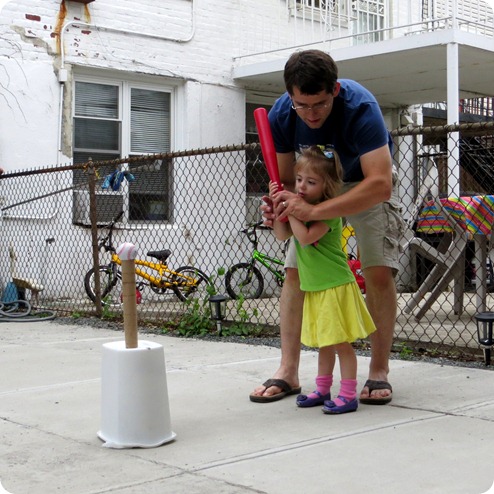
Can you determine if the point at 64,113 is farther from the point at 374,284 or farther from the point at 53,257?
the point at 374,284

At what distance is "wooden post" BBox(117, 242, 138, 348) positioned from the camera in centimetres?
351

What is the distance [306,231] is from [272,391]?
2.91 feet

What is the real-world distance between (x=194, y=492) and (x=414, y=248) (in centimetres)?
527

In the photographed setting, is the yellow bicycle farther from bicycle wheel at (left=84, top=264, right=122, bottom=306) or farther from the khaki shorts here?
the khaki shorts

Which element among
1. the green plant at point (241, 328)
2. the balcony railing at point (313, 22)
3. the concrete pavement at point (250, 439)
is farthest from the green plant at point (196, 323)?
the balcony railing at point (313, 22)

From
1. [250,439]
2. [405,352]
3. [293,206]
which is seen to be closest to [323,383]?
[250,439]

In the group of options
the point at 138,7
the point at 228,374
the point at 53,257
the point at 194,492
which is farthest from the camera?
the point at 138,7

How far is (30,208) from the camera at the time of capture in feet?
33.3

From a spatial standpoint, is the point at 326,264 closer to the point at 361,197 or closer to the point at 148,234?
the point at 361,197

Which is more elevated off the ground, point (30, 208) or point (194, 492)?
point (30, 208)

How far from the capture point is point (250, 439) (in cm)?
351

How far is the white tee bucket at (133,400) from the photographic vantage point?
3416 mm

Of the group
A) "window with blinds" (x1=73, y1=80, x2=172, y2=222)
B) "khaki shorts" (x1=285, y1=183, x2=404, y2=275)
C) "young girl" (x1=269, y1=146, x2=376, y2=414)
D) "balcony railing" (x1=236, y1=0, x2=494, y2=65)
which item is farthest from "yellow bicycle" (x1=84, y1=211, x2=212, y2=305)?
"young girl" (x1=269, y1=146, x2=376, y2=414)

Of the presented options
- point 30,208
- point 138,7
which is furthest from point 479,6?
point 30,208
